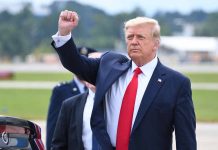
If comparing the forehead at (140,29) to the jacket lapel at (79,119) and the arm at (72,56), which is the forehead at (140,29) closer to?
the arm at (72,56)

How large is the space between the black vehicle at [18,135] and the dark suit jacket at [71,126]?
0.62m

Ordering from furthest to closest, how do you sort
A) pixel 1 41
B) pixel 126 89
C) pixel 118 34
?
pixel 118 34, pixel 1 41, pixel 126 89

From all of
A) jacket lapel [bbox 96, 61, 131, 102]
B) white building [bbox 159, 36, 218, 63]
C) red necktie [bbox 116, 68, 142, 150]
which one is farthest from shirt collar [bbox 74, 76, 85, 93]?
white building [bbox 159, 36, 218, 63]

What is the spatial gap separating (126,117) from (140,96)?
0.52 feet

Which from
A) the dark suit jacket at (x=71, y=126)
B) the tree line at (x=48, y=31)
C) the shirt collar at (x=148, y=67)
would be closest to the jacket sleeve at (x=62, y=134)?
the dark suit jacket at (x=71, y=126)

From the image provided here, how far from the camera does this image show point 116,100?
476 cm

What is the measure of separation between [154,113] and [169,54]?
386 feet

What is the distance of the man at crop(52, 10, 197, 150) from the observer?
4.64 meters

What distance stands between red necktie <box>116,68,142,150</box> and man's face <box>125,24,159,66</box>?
0.62 ft

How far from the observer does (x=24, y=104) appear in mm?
22984

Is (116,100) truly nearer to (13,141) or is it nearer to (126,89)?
(126,89)

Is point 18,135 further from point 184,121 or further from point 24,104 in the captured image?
point 24,104

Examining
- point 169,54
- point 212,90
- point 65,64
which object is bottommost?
point 169,54

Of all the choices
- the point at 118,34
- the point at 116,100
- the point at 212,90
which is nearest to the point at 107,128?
the point at 116,100
